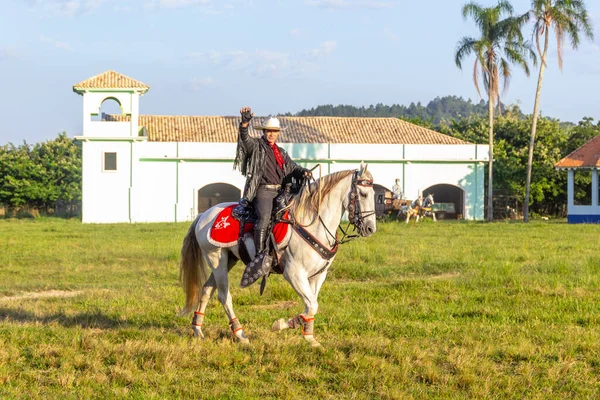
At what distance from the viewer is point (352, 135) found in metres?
42.2

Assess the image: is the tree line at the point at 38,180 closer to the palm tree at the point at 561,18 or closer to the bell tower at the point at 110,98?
the bell tower at the point at 110,98

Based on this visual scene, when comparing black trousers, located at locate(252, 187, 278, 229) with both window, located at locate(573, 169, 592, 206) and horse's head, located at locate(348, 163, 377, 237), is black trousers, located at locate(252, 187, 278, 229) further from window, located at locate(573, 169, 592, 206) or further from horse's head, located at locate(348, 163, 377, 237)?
window, located at locate(573, 169, 592, 206)

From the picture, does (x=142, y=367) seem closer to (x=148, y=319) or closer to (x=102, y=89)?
(x=148, y=319)

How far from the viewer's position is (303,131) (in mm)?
42312

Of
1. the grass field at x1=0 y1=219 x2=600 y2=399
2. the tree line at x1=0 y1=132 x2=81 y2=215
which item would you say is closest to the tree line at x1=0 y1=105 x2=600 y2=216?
the tree line at x1=0 y1=132 x2=81 y2=215

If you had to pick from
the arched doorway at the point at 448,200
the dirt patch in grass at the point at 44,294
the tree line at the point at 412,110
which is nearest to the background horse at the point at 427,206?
the arched doorway at the point at 448,200

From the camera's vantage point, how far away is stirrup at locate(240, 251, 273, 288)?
784 cm

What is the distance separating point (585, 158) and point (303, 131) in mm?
13801

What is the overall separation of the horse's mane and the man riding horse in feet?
0.49

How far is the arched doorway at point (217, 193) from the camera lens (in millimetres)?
42188

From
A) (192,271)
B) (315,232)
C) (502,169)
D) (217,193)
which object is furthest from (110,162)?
(315,232)

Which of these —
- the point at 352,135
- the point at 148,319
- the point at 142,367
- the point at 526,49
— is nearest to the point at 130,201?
the point at 352,135

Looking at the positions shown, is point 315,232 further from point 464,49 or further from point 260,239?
point 464,49

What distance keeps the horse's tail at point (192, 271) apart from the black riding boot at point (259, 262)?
101cm
